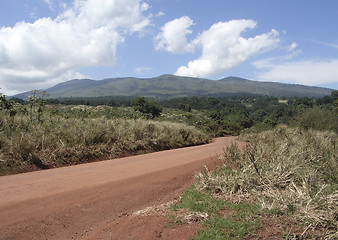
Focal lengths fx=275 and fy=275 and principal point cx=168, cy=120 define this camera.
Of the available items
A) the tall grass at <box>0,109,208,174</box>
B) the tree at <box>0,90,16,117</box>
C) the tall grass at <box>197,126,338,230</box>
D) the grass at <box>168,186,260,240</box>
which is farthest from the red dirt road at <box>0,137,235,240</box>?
the tree at <box>0,90,16,117</box>

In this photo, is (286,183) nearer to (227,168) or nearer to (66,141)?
(227,168)

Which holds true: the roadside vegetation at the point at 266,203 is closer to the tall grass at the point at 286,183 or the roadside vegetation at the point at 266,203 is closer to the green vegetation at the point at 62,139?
the tall grass at the point at 286,183

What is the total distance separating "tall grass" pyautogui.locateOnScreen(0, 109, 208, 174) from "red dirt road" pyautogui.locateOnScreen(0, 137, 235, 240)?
1004 mm

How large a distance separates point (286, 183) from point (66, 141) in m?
7.12

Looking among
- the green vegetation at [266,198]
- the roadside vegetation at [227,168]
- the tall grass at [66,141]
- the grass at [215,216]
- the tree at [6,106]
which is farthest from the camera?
the tree at [6,106]

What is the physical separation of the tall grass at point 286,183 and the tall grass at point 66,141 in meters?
4.71

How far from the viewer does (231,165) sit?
8016mm

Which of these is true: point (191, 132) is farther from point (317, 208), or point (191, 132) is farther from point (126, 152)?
point (317, 208)

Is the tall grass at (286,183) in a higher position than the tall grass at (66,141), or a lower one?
lower

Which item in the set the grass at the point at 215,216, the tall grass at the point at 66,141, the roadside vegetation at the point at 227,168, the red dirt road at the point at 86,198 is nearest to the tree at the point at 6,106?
the roadside vegetation at the point at 227,168

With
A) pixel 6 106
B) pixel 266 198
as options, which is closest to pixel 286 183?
pixel 266 198

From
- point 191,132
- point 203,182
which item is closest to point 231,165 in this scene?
point 203,182

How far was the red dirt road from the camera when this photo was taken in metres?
4.09

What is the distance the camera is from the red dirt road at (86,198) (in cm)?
409
